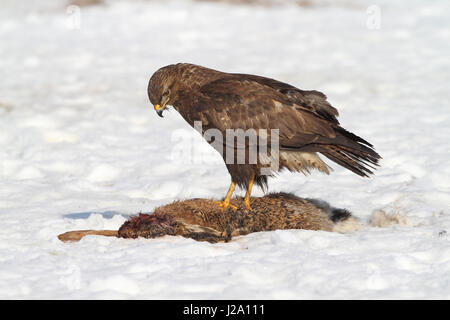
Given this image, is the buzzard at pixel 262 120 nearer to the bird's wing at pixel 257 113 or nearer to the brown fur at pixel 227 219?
the bird's wing at pixel 257 113

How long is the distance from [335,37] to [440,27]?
7.22ft

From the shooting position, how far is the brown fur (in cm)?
509

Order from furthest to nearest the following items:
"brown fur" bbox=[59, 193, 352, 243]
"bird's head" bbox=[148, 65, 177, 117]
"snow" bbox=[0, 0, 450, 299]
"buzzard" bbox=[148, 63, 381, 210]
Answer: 1. "bird's head" bbox=[148, 65, 177, 117]
2. "buzzard" bbox=[148, 63, 381, 210]
3. "brown fur" bbox=[59, 193, 352, 243]
4. "snow" bbox=[0, 0, 450, 299]

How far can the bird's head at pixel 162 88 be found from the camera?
5602 millimetres

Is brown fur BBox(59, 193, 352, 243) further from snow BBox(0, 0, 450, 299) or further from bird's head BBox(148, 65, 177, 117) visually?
bird's head BBox(148, 65, 177, 117)

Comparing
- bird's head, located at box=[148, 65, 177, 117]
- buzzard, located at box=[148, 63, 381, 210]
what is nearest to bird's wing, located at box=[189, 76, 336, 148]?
buzzard, located at box=[148, 63, 381, 210]

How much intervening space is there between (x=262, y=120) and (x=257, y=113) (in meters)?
0.07

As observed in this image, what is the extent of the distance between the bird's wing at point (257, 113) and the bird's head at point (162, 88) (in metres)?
0.22

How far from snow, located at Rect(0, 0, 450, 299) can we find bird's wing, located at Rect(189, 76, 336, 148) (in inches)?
33.3

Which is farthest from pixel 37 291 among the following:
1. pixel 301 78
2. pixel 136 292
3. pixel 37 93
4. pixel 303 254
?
pixel 301 78

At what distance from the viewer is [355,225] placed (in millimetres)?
5480

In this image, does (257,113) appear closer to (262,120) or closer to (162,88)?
(262,120)

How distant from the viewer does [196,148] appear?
8.48 meters

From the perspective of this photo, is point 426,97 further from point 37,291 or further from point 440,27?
point 37,291
